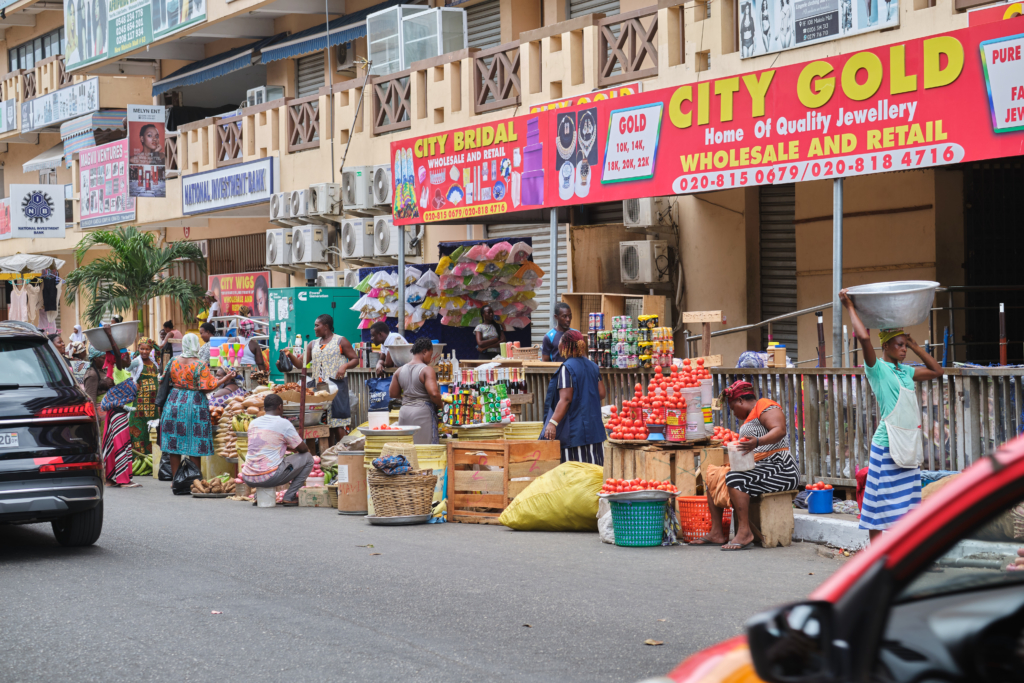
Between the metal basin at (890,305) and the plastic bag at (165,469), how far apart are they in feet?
35.7

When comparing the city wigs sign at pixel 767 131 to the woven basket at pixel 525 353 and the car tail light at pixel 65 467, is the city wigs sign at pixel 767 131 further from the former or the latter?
the car tail light at pixel 65 467

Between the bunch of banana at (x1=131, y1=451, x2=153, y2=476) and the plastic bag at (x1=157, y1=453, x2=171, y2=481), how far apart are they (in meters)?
0.77

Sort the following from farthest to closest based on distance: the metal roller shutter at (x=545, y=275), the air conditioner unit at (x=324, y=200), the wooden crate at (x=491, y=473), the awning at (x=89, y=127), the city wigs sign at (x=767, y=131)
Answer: the awning at (x=89, y=127) → the air conditioner unit at (x=324, y=200) → the metal roller shutter at (x=545, y=275) → the wooden crate at (x=491, y=473) → the city wigs sign at (x=767, y=131)

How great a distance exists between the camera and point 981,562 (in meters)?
2.61

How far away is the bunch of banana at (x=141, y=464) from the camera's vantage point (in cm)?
1705

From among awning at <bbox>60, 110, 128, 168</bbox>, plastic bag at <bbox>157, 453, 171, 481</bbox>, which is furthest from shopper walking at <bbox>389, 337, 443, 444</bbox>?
awning at <bbox>60, 110, 128, 168</bbox>

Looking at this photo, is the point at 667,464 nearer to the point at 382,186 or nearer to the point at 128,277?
the point at 382,186

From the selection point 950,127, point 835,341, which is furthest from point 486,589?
point 950,127

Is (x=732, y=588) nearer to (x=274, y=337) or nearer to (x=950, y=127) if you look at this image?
(x=950, y=127)

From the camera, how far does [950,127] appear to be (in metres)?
9.88

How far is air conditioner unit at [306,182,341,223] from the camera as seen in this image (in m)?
23.0

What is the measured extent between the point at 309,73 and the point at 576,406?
17.3 meters

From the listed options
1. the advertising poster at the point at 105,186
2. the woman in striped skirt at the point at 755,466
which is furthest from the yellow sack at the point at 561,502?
the advertising poster at the point at 105,186

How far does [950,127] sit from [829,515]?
3371 mm
